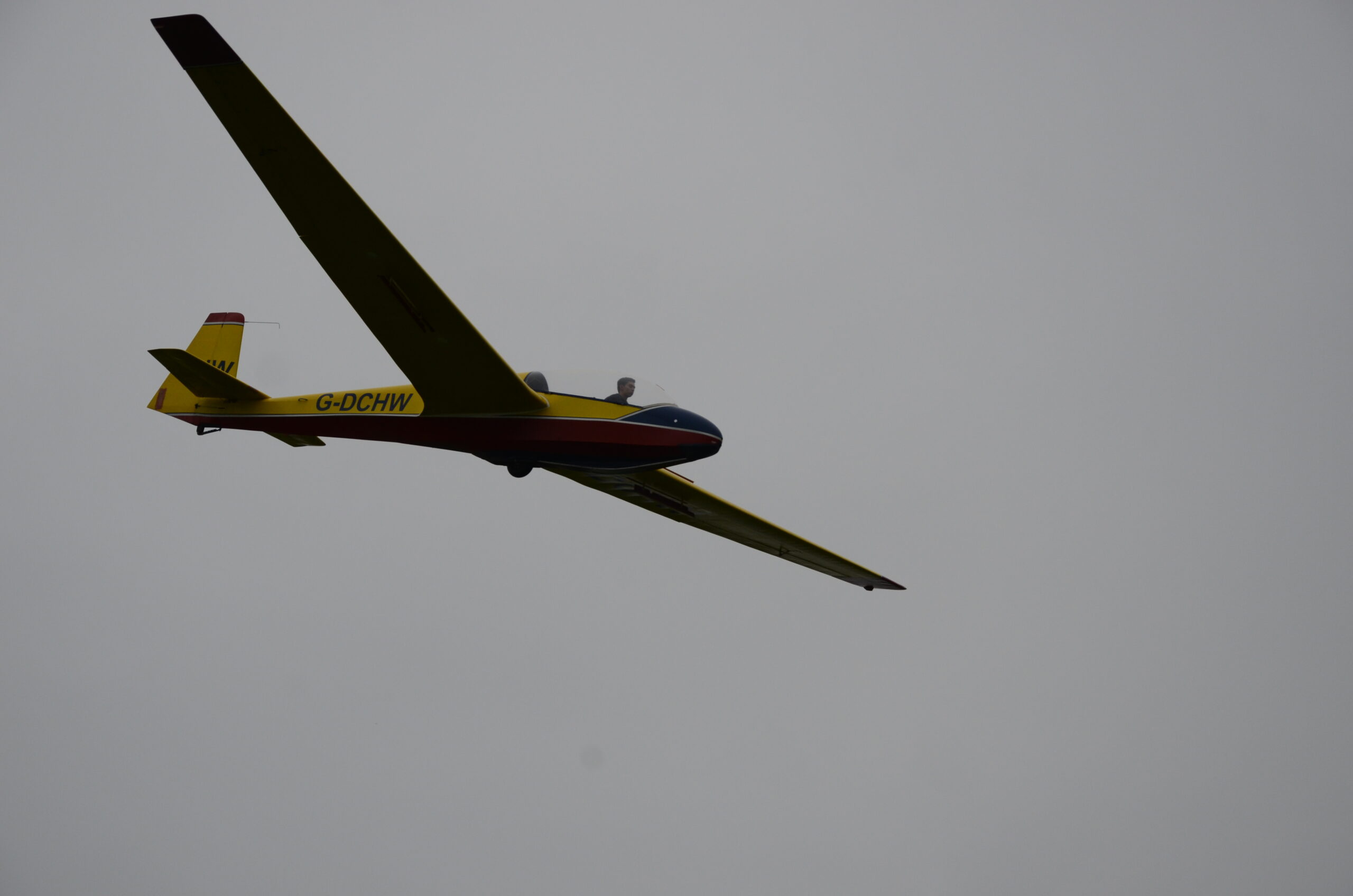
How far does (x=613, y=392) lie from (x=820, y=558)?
277 inches

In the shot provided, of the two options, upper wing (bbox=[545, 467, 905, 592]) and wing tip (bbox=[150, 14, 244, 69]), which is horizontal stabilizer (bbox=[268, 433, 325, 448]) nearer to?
upper wing (bbox=[545, 467, 905, 592])

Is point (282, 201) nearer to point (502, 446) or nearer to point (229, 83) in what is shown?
point (229, 83)

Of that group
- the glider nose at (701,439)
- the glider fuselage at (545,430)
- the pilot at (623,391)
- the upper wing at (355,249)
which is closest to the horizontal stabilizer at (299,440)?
the glider fuselage at (545,430)

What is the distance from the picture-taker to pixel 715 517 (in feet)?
59.9

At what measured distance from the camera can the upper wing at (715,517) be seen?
17.0 meters

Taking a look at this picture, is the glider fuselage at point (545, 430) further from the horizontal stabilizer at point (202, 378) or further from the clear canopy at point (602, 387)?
the horizontal stabilizer at point (202, 378)

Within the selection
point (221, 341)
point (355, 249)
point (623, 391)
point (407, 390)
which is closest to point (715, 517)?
point (623, 391)

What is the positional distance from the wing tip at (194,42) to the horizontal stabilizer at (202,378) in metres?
6.32

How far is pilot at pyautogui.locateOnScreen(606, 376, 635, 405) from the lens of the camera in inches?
553

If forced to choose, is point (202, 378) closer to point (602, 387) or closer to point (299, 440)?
point (299, 440)

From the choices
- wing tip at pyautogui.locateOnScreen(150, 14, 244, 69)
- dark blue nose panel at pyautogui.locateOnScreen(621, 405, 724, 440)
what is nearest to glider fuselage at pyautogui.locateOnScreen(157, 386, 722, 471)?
dark blue nose panel at pyautogui.locateOnScreen(621, 405, 724, 440)

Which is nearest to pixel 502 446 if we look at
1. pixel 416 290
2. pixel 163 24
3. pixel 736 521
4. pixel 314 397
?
pixel 416 290

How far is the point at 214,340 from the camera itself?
1872 centimetres

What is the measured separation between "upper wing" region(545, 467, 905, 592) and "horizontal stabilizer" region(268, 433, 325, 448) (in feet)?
16.2
